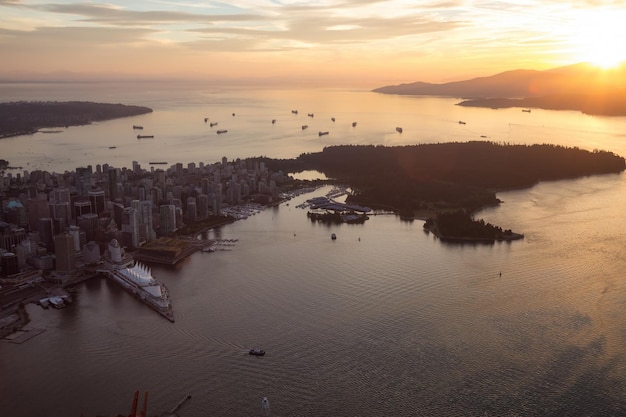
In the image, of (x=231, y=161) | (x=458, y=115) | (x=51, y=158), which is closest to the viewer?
(x=231, y=161)

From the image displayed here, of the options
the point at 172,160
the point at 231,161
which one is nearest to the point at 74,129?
the point at 172,160

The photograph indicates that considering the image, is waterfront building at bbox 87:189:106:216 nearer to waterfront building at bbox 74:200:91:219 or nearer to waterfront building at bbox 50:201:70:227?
waterfront building at bbox 74:200:91:219

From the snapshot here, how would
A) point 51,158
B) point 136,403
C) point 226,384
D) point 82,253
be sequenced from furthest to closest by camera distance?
point 51,158 → point 82,253 → point 226,384 → point 136,403

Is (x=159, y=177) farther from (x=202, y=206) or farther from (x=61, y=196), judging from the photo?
(x=202, y=206)

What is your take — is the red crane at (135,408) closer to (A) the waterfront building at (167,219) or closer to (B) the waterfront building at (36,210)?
(A) the waterfront building at (167,219)

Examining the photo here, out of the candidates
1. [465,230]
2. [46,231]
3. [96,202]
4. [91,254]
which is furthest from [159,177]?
[465,230]

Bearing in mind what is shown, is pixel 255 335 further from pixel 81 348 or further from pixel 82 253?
pixel 82 253

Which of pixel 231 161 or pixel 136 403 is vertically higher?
pixel 231 161

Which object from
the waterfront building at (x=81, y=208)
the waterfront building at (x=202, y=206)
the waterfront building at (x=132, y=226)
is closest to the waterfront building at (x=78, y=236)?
the waterfront building at (x=132, y=226)
